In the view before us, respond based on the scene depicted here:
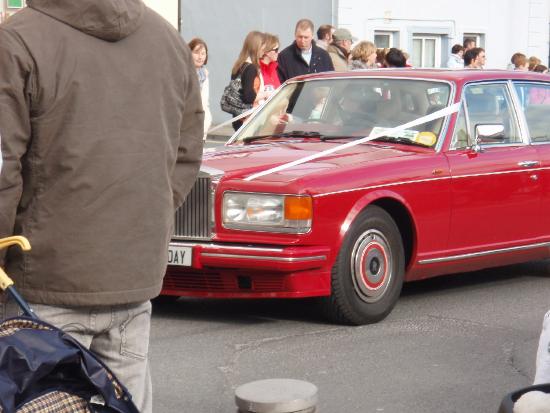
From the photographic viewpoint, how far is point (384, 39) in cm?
2909

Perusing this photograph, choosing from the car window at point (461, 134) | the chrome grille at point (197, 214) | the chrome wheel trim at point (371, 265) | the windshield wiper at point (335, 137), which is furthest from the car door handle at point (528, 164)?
the chrome grille at point (197, 214)

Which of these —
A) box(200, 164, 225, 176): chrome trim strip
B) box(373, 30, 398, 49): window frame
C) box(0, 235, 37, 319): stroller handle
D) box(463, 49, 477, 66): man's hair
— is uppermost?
box(0, 235, 37, 319): stroller handle

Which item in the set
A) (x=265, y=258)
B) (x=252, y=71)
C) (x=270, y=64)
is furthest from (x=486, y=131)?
(x=270, y=64)

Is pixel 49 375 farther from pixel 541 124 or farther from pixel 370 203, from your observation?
pixel 541 124

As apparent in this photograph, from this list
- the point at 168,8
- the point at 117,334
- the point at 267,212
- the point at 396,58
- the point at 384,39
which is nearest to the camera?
the point at 117,334

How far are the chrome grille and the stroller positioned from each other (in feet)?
14.1

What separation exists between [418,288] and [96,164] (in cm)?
593

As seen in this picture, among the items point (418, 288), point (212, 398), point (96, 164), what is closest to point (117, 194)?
point (96, 164)

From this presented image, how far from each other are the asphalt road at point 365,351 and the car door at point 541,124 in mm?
617

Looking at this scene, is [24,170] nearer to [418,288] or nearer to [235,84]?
[418,288]

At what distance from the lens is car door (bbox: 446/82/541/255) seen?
27.4 feet

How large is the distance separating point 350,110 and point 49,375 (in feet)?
19.6

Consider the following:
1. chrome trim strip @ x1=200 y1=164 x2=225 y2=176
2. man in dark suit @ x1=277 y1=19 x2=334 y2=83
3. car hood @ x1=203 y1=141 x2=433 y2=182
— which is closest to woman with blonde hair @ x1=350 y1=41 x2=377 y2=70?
man in dark suit @ x1=277 y1=19 x2=334 y2=83

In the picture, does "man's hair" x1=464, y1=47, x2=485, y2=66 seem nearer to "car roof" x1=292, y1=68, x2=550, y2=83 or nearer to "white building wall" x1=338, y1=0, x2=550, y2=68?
"car roof" x1=292, y1=68, x2=550, y2=83
